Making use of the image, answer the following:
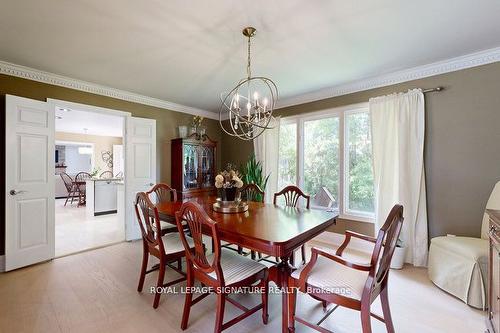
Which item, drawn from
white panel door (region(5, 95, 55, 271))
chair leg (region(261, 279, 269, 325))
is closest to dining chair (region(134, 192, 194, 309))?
chair leg (region(261, 279, 269, 325))

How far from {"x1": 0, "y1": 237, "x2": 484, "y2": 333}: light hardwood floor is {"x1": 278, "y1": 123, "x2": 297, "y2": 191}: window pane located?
2.09 m

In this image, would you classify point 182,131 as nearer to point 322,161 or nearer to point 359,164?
point 322,161

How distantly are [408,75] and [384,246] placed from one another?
2570 mm

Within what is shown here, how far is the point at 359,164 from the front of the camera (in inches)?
136

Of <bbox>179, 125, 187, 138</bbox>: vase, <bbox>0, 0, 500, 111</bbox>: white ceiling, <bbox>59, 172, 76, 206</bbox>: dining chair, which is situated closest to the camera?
<bbox>0, 0, 500, 111</bbox>: white ceiling

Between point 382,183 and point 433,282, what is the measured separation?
119 centimetres

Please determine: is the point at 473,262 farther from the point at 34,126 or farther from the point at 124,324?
the point at 34,126

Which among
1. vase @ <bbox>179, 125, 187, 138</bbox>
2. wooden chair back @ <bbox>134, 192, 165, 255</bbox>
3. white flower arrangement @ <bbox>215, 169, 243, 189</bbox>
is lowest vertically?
wooden chair back @ <bbox>134, 192, 165, 255</bbox>

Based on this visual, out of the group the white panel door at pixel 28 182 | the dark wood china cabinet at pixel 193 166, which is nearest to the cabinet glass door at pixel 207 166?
the dark wood china cabinet at pixel 193 166

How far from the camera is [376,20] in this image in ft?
6.36

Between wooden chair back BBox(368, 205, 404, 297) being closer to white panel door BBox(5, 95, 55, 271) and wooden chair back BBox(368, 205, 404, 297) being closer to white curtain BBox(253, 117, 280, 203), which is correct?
Result: white curtain BBox(253, 117, 280, 203)

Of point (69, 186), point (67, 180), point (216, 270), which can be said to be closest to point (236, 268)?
point (216, 270)

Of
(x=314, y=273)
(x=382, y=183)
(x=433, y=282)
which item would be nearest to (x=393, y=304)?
(x=433, y=282)

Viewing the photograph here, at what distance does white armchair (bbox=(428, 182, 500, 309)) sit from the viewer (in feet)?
6.63
